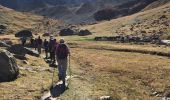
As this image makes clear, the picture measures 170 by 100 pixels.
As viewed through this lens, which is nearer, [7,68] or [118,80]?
[7,68]

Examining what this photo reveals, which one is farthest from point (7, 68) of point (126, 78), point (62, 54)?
point (126, 78)

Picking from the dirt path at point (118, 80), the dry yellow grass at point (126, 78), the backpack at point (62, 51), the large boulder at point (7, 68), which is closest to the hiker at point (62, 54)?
the backpack at point (62, 51)

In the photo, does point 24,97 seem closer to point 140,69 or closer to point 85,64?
point 140,69

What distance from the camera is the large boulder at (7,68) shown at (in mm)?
28562

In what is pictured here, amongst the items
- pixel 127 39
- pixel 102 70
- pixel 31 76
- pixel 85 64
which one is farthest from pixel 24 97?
pixel 127 39

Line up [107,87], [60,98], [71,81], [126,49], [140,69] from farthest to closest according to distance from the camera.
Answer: [126,49] → [140,69] → [71,81] → [107,87] → [60,98]

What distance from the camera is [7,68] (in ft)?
94.3

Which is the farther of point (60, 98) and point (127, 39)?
point (127, 39)

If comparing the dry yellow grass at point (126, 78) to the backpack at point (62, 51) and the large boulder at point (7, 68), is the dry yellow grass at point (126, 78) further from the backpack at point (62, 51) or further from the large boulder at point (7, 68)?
the large boulder at point (7, 68)

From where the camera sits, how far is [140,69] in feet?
122

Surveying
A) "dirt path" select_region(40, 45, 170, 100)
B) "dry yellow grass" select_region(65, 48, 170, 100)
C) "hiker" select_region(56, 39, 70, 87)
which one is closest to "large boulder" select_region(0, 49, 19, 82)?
"hiker" select_region(56, 39, 70, 87)

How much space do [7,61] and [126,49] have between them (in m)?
33.4

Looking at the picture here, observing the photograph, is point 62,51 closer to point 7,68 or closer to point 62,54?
point 62,54

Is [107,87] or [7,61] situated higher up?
[7,61]
